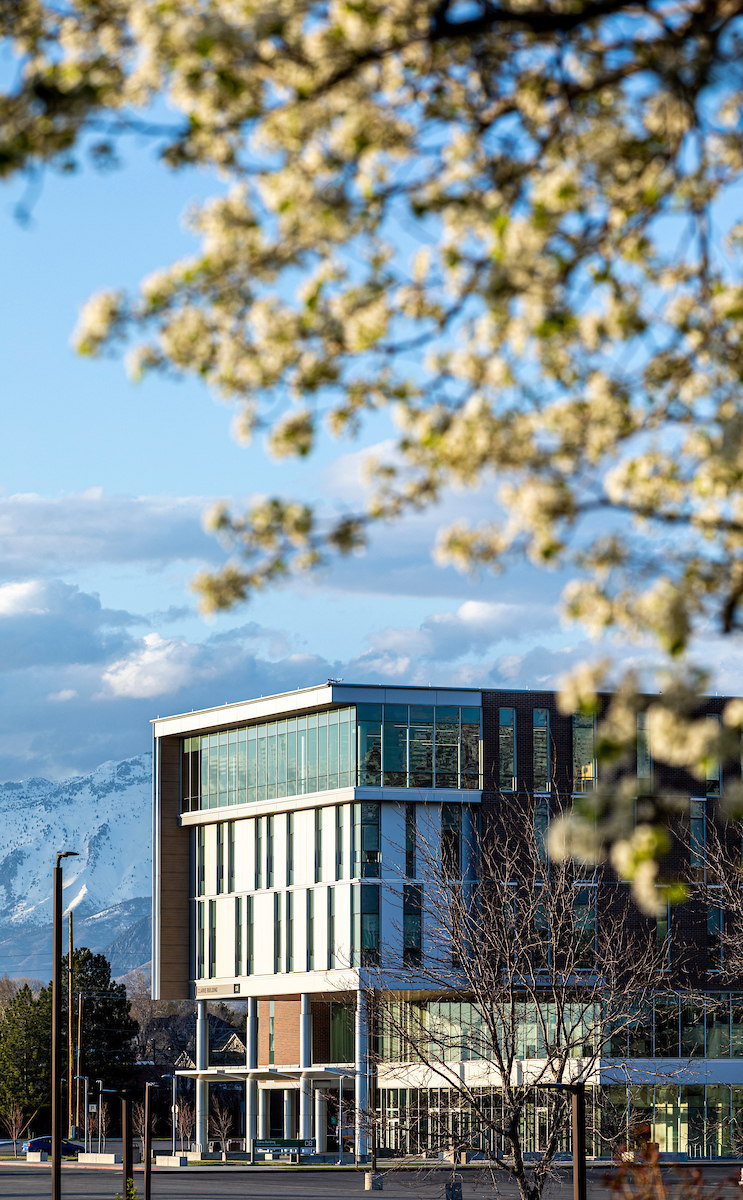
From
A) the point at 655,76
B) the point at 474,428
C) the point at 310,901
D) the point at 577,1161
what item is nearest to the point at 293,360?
the point at 474,428

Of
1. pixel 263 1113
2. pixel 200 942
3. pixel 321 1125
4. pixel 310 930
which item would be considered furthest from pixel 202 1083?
pixel 310 930

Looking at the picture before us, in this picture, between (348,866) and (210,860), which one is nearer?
(348,866)

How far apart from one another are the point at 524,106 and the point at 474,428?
4.66ft

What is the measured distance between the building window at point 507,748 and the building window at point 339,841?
6.78 metres

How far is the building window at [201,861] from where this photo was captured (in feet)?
251

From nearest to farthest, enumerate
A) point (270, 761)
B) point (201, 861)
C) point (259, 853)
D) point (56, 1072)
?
point (56, 1072), point (270, 761), point (259, 853), point (201, 861)

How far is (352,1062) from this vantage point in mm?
71062

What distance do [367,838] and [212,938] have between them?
13.1m

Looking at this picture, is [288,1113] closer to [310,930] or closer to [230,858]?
[230,858]

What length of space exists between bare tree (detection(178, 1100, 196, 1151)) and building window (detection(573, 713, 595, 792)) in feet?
112

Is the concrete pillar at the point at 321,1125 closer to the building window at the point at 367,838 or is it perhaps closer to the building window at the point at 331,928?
the building window at the point at 331,928

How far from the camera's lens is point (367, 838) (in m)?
66.4

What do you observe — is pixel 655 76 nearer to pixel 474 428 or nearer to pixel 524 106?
pixel 524 106

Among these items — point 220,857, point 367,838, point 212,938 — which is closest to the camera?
point 367,838
